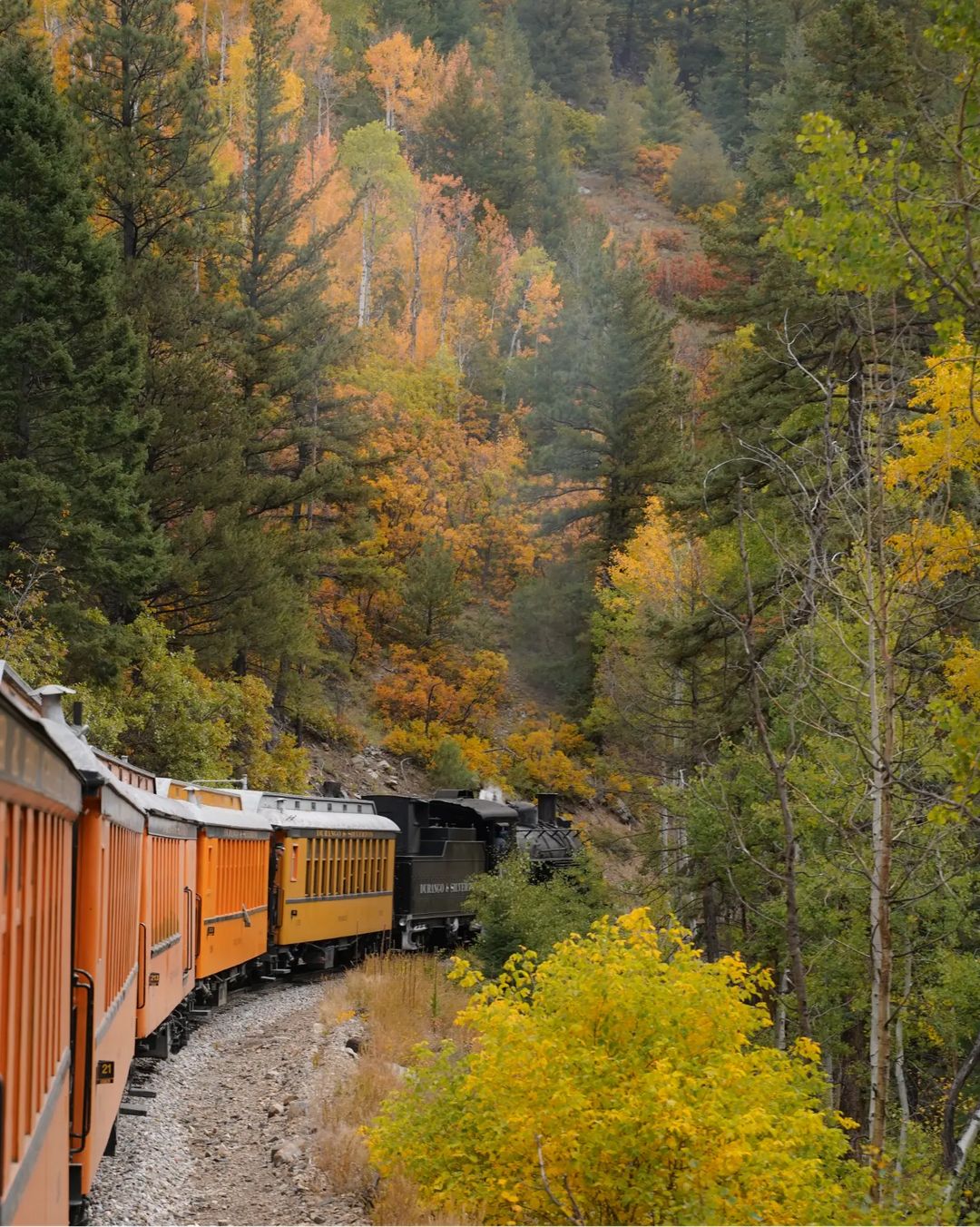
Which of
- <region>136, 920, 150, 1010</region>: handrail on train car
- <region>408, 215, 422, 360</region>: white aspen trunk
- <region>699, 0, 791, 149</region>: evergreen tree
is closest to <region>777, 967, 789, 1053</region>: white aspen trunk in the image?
<region>136, 920, 150, 1010</region>: handrail on train car

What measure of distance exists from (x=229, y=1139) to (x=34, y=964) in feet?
25.8

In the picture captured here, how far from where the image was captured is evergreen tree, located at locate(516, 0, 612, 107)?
370ft

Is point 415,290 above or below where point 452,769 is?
above

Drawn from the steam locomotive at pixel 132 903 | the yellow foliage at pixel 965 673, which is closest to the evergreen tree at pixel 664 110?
the steam locomotive at pixel 132 903

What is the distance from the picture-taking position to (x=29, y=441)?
25234 mm

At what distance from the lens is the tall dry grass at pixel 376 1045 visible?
9.58m

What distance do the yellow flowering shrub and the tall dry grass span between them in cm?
55

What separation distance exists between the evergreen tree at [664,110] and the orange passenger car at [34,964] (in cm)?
11230

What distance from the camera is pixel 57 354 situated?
80.7 ft

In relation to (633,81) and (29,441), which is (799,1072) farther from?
(633,81)

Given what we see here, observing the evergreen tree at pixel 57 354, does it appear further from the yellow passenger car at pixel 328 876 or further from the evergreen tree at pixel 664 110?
the evergreen tree at pixel 664 110

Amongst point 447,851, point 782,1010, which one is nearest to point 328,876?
point 447,851

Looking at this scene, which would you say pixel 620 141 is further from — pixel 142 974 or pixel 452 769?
pixel 142 974

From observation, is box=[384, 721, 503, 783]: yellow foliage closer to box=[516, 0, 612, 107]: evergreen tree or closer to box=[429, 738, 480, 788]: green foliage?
box=[429, 738, 480, 788]: green foliage
